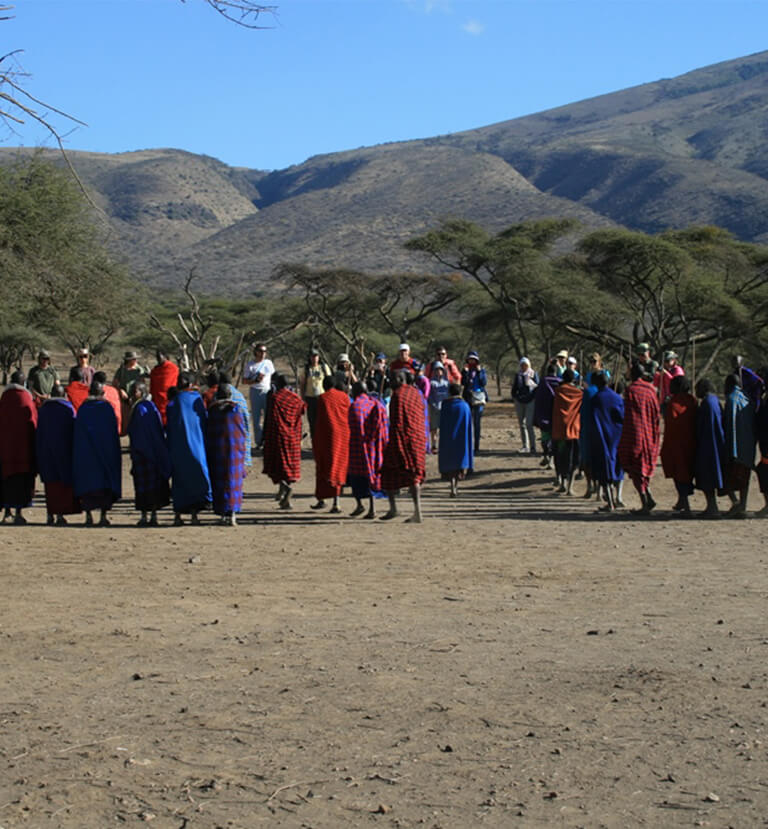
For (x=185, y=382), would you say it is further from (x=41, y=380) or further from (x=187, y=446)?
(x=41, y=380)

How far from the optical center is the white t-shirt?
16250 mm

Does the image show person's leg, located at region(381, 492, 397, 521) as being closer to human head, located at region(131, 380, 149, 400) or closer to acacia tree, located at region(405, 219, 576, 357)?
human head, located at region(131, 380, 149, 400)

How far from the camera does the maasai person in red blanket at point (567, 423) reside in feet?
44.1

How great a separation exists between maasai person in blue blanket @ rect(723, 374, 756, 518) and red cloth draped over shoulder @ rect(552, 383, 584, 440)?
2.02 meters

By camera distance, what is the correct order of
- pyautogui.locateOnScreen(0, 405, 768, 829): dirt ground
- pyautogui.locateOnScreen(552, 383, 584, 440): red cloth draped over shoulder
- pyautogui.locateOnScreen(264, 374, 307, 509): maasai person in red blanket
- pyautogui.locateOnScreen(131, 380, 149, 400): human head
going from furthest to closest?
1. pyautogui.locateOnScreen(552, 383, 584, 440): red cloth draped over shoulder
2. pyautogui.locateOnScreen(131, 380, 149, 400): human head
3. pyautogui.locateOnScreen(264, 374, 307, 509): maasai person in red blanket
4. pyautogui.locateOnScreen(0, 405, 768, 829): dirt ground

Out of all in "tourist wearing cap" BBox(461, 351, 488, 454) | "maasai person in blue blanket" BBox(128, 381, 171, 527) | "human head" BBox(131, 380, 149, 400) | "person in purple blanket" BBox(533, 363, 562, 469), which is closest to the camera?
"maasai person in blue blanket" BBox(128, 381, 171, 527)

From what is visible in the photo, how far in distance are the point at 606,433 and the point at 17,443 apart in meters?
5.59

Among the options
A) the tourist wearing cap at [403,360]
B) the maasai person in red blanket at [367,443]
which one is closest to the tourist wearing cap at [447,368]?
the tourist wearing cap at [403,360]

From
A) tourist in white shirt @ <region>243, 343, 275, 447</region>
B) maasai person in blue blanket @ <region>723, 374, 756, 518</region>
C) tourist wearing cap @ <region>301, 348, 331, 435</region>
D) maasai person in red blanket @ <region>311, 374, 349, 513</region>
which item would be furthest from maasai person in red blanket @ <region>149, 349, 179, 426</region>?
maasai person in blue blanket @ <region>723, 374, 756, 518</region>

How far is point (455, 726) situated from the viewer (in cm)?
531

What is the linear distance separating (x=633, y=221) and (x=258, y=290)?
37324mm

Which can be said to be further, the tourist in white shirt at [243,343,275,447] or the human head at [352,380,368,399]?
the tourist in white shirt at [243,343,275,447]

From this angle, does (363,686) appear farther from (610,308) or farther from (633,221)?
(633,221)

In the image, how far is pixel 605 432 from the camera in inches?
488
